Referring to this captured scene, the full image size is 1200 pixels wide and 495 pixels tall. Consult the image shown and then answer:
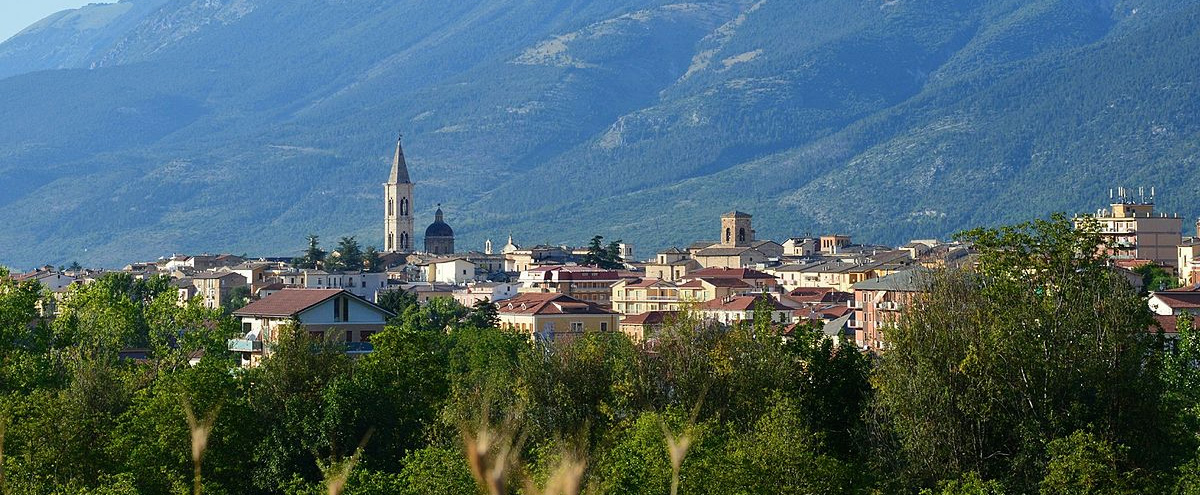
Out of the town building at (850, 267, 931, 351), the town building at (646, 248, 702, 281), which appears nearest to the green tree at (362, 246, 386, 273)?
the town building at (646, 248, 702, 281)

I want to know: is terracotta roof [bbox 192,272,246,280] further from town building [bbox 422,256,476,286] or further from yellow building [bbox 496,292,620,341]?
yellow building [bbox 496,292,620,341]

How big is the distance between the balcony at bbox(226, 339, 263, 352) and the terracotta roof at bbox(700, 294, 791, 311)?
39020mm

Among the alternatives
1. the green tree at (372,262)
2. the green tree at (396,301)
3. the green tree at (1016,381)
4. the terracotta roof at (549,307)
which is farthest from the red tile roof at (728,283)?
the green tree at (1016,381)

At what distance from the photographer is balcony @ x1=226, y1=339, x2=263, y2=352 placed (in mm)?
84000

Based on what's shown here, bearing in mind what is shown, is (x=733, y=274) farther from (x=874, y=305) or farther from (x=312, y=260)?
(x=874, y=305)

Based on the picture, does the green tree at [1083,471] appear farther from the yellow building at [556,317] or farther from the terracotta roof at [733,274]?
the terracotta roof at [733,274]

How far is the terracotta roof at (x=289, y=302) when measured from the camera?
84562 mm

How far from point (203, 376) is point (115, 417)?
2.74m

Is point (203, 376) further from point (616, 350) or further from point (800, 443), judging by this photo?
point (800, 443)

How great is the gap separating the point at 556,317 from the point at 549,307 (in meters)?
1.52

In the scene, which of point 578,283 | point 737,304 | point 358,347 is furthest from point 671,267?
point 358,347

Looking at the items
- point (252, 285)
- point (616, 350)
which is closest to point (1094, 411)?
point (616, 350)

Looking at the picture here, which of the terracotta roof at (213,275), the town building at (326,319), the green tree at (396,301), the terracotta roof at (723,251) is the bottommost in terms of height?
the town building at (326,319)

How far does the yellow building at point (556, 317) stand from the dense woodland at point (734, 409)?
58.9m
